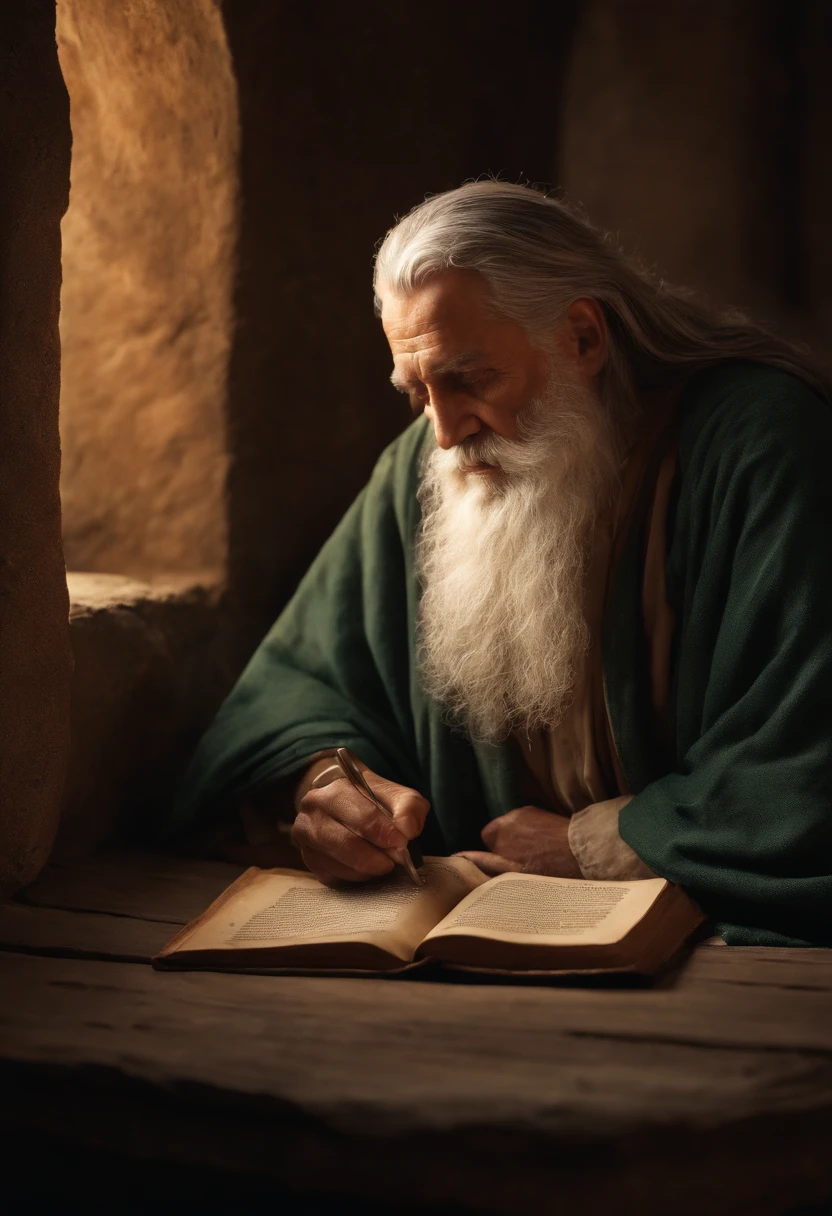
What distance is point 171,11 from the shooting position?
2.84 meters

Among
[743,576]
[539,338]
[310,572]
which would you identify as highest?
[539,338]

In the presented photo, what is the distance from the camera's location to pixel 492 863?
8.04 ft

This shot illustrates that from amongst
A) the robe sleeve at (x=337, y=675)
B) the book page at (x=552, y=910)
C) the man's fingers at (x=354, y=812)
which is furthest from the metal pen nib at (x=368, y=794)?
the robe sleeve at (x=337, y=675)

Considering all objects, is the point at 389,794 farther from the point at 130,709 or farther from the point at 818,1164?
the point at 818,1164

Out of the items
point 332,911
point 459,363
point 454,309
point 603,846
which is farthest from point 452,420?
point 332,911

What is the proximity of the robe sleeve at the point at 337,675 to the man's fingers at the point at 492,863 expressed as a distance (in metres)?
0.32

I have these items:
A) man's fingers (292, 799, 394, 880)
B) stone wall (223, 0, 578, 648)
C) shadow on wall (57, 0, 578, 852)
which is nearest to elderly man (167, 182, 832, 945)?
man's fingers (292, 799, 394, 880)

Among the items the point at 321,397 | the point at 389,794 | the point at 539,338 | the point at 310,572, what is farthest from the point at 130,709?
the point at 539,338

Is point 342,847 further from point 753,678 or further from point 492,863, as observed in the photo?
point 753,678

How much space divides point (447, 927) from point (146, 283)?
190cm

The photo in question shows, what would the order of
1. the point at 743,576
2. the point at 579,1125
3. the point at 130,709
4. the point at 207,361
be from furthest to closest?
the point at 207,361
the point at 130,709
the point at 743,576
the point at 579,1125

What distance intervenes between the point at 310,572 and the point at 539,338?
85 cm

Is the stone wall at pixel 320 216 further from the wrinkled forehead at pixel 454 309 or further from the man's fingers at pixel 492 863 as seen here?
the man's fingers at pixel 492 863

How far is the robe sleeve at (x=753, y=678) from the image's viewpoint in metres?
2.06
